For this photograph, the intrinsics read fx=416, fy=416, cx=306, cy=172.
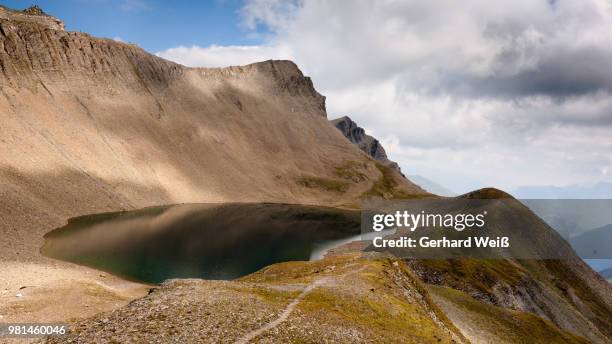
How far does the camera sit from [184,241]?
120 meters

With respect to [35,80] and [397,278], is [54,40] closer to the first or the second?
[35,80]

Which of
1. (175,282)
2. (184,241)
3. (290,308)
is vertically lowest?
(184,241)

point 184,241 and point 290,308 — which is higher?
point 290,308

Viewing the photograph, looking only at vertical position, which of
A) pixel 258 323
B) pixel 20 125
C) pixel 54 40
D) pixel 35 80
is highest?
pixel 54 40

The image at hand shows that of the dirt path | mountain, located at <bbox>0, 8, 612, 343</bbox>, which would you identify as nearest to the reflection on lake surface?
mountain, located at <bbox>0, 8, 612, 343</bbox>

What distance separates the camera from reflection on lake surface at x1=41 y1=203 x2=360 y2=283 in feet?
298

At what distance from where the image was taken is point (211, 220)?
523 ft

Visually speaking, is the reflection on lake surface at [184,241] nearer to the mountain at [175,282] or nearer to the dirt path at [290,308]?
the mountain at [175,282]

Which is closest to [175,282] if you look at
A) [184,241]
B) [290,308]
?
[290,308]

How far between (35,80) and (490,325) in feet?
634

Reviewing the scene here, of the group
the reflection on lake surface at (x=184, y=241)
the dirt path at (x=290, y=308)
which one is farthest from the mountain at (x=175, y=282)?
the reflection on lake surface at (x=184, y=241)

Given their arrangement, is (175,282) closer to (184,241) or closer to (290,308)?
(290,308)

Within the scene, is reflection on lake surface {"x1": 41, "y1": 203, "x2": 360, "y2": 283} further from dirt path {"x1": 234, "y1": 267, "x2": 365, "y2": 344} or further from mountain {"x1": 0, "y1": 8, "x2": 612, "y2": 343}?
dirt path {"x1": 234, "y1": 267, "x2": 365, "y2": 344}

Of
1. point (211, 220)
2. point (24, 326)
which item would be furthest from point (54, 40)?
point (24, 326)
